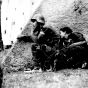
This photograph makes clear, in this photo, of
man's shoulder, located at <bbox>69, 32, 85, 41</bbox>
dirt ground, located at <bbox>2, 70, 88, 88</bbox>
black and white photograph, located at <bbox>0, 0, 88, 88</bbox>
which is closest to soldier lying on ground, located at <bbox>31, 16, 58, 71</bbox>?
black and white photograph, located at <bbox>0, 0, 88, 88</bbox>

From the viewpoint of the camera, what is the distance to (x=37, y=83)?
5223mm

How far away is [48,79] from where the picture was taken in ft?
17.1

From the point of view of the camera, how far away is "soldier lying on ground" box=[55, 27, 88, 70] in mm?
5277

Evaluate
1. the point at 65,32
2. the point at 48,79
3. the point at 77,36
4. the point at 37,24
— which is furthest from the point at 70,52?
the point at 37,24

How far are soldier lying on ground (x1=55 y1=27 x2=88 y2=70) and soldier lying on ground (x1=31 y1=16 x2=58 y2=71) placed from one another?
21 cm

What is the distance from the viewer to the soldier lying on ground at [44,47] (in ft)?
18.2

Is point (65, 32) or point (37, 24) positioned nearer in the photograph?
point (65, 32)

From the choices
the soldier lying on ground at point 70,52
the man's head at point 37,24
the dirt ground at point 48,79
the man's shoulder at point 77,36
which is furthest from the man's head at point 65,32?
the dirt ground at point 48,79

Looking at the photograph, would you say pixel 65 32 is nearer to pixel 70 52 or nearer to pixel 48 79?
pixel 70 52

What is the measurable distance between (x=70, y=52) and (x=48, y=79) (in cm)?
86

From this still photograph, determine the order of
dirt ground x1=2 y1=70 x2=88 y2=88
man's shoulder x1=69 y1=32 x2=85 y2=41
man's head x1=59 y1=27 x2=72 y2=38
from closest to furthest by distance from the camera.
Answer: dirt ground x1=2 y1=70 x2=88 y2=88 → man's shoulder x1=69 y1=32 x2=85 y2=41 → man's head x1=59 y1=27 x2=72 y2=38

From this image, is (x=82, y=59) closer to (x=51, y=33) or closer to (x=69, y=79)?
(x=69, y=79)

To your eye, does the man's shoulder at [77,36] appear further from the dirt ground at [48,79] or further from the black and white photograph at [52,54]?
the dirt ground at [48,79]

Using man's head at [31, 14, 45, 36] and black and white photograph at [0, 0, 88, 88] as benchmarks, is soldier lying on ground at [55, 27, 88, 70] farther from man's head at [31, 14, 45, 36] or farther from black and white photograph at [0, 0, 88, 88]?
man's head at [31, 14, 45, 36]
